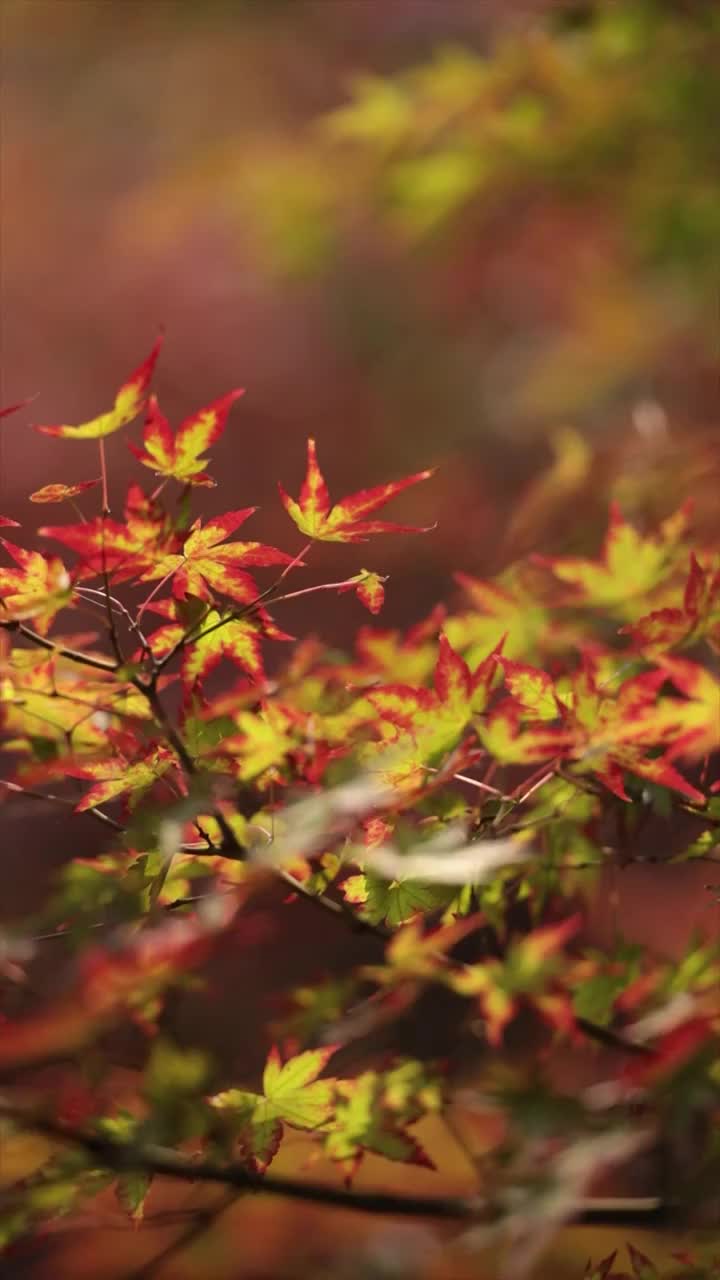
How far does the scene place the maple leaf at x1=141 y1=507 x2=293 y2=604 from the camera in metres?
0.54

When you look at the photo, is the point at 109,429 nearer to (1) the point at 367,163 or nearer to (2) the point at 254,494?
(1) the point at 367,163

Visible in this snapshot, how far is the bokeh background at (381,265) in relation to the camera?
1435mm

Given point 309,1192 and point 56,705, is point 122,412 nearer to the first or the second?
point 56,705

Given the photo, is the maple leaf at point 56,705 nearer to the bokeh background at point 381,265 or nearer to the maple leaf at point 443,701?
the maple leaf at point 443,701

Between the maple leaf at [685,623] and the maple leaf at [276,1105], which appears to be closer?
the maple leaf at [276,1105]

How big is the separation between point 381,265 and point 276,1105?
A: 3363 mm

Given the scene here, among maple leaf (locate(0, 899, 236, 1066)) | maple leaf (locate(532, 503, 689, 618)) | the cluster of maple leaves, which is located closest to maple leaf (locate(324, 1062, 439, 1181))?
the cluster of maple leaves

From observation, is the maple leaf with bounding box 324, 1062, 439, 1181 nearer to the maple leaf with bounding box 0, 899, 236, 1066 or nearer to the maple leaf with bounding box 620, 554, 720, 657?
the maple leaf with bounding box 0, 899, 236, 1066

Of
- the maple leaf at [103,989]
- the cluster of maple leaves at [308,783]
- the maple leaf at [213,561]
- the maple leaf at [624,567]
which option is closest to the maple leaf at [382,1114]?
the cluster of maple leaves at [308,783]

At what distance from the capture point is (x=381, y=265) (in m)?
3.54

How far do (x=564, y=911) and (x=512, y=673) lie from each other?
1164 millimetres

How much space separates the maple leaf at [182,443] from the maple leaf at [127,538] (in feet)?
0.08

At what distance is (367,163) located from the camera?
6.27 feet

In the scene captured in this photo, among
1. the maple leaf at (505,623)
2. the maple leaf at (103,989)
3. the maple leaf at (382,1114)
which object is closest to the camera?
the maple leaf at (103,989)
